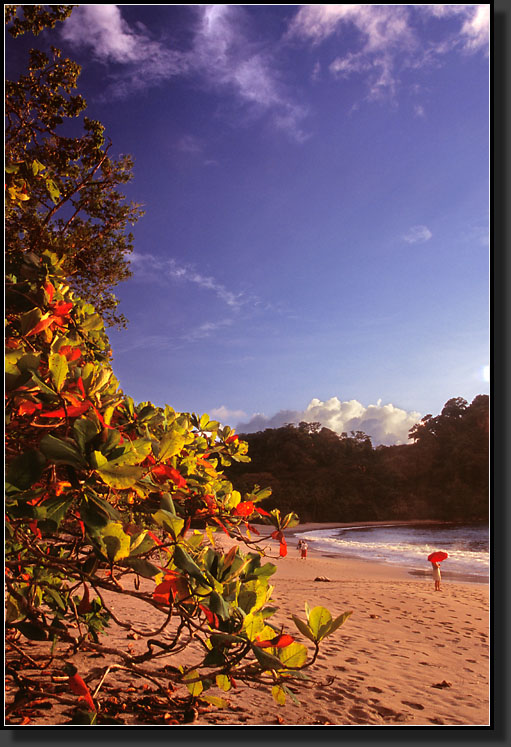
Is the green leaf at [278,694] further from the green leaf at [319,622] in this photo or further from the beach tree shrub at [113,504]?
the green leaf at [319,622]

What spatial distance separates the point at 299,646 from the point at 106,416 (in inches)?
28.1

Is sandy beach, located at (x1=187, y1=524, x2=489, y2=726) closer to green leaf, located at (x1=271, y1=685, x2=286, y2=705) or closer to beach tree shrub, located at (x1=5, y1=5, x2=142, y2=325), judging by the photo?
green leaf, located at (x1=271, y1=685, x2=286, y2=705)

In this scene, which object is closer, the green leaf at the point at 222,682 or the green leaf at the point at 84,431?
the green leaf at the point at 84,431

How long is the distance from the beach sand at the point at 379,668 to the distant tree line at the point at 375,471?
38485 millimetres

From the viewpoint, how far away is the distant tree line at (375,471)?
154 ft

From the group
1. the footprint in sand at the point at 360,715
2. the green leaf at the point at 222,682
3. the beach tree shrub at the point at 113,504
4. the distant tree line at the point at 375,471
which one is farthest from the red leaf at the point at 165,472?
the distant tree line at the point at 375,471

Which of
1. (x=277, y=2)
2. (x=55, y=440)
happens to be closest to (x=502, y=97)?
(x=277, y=2)

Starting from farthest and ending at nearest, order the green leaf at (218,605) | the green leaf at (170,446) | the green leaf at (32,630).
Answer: the green leaf at (32,630) → the green leaf at (170,446) → the green leaf at (218,605)

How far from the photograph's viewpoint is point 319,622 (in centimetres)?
98

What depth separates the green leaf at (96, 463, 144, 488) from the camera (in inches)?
31.4

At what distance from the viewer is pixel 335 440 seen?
54.0m

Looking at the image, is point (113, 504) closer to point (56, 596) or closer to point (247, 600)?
point (247, 600)

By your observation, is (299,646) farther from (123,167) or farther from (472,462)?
(472,462)

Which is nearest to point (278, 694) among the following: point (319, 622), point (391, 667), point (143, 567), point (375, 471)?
point (319, 622)
